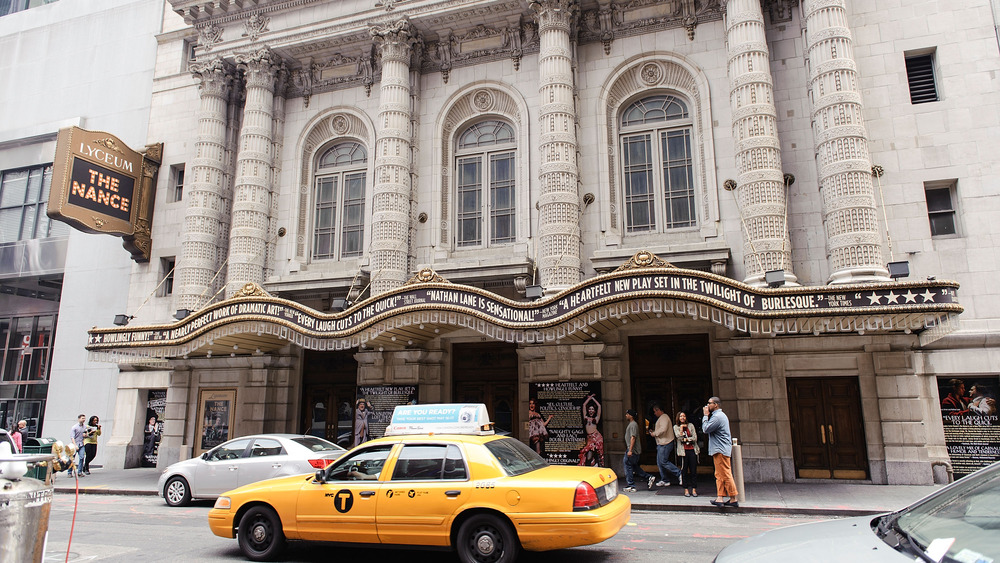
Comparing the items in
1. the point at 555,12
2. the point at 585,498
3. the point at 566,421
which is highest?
the point at 555,12

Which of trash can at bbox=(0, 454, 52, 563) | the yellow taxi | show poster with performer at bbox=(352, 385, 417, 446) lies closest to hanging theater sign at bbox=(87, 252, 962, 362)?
show poster with performer at bbox=(352, 385, 417, 446)

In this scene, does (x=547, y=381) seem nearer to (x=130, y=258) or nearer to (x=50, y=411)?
(x=130, y=258)

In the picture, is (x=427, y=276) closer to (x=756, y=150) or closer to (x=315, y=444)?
(x=315, y=444)

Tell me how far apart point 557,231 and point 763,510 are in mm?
8745

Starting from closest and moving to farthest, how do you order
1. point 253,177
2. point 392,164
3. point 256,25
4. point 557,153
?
point 557,153 < point 392,164 < point 253,177 < point 256,25

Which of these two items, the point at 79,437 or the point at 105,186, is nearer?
the point at 79,437

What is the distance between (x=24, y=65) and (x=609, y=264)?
91.6 ft

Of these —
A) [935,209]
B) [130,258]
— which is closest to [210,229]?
[130,258]

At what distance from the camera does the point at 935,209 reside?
15758 mm

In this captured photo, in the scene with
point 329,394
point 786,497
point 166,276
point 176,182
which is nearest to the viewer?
point 786,497

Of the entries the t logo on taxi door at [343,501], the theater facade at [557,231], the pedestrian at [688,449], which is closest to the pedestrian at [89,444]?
the theater facade at [557,231]

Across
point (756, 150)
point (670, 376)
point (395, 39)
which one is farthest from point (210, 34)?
point (670, 376)

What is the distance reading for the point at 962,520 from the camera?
3330 millimetres

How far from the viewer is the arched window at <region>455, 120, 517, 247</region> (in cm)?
1953
